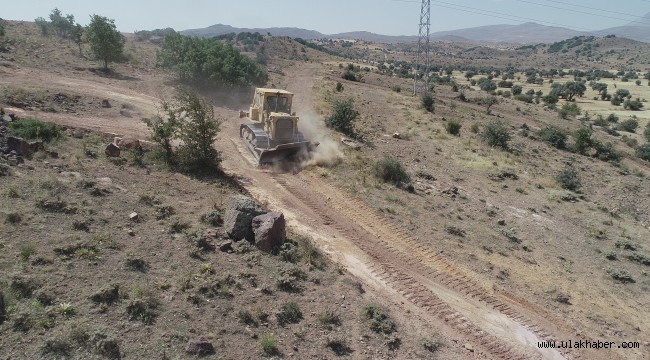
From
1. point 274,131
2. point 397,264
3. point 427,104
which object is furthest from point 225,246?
point 427,104

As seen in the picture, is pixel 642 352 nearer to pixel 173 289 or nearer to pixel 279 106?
pixel 173 289

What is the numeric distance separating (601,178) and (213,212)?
2208 centimetres

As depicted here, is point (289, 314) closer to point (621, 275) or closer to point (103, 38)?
point (621, 275)

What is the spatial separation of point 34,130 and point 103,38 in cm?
2110

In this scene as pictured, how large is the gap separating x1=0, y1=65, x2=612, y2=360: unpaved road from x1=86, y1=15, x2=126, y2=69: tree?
16.2 m

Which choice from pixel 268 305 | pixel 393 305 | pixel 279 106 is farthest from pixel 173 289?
pixel 279 106

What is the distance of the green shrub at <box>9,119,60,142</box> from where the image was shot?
1623cm

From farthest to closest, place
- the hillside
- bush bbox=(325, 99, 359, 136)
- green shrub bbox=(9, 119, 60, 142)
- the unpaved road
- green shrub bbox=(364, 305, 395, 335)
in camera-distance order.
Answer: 1. bush bbox=(325, 99, 359, 136)
2. green shrub bbox=(9, 119, 60, 142)
3. the unpaved road
4. green shrub bbox=(364, 305, 395, 335)
5. the hillside

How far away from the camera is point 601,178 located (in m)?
24.7

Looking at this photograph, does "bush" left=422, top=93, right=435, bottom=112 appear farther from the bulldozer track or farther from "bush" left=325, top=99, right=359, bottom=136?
the bulldozer track

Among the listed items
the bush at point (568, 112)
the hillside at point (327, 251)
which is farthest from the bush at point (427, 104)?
the bush at point (568, 112)

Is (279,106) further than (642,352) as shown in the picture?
Yes

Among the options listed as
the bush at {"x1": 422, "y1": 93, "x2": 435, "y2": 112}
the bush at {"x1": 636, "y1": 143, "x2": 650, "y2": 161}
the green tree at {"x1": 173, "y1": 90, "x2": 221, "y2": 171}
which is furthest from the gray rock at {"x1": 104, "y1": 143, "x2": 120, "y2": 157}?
the bush at {"x1": 636, "y1": 143, "x2": 650, "y2": 161}

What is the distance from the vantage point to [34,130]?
54.2 ft
